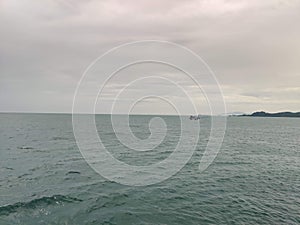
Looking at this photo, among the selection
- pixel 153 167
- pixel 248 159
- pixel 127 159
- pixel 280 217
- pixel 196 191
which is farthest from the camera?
pixel 248 159

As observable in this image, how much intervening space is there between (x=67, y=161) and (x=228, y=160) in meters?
25.3

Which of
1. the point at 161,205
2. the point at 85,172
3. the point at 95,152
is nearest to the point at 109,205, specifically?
the point at 161,205

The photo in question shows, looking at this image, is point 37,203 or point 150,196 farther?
point 150,196

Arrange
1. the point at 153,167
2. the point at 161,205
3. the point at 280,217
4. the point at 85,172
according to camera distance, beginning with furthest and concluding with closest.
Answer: the point at 153,167 < the point at 85,172 < the point at 161,205 < the point at 280,217

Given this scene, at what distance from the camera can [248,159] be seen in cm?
4309

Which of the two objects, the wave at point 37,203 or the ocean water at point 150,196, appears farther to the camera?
the wave at point 37,203

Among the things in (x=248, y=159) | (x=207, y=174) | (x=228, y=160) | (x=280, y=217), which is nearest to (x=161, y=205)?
(x=280, y=217)

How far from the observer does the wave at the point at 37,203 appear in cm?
1895

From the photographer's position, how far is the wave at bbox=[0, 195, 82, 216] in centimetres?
1895

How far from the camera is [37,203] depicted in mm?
20266

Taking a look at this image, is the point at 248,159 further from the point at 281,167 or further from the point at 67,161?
the point at 67,161

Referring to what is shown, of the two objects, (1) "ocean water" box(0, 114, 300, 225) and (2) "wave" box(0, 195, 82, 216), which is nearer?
(1) "ocean water" box(0, 114, 300, 225)

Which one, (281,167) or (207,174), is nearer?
(207,174)

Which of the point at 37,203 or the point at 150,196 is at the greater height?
the point at 37,203
